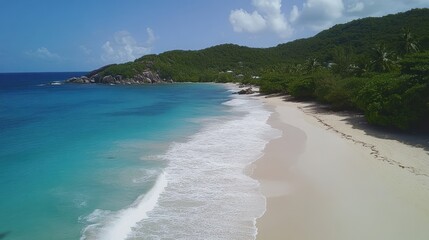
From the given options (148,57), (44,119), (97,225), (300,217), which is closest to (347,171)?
(300,217)

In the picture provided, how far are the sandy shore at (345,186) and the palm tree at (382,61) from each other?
778 inches

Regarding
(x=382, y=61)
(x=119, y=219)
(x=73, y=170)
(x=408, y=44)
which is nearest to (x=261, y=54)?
(x=408, y=44)

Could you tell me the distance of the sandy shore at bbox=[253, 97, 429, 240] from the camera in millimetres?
10914

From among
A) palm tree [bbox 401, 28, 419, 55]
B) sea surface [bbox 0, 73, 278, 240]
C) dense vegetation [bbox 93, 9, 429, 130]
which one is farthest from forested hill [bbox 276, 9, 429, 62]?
sea surface [bbox 0, 73, 278, 240]

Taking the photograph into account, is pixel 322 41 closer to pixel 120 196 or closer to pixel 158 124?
pixel 158 124

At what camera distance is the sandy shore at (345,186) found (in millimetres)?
10914

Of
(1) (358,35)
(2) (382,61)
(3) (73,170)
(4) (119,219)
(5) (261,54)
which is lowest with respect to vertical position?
(3) (73,170)

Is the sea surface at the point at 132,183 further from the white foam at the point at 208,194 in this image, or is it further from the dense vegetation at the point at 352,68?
the dense vegetation at the point at 352,68

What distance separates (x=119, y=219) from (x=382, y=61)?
131 ft

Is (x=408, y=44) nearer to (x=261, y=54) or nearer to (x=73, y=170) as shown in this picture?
(x=73, y=170)

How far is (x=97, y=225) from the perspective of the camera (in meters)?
11.9

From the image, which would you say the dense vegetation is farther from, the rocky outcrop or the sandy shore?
the sandy shore

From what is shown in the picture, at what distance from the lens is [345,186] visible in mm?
14742

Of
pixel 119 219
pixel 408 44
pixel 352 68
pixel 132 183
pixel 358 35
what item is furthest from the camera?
pixel 358 35
